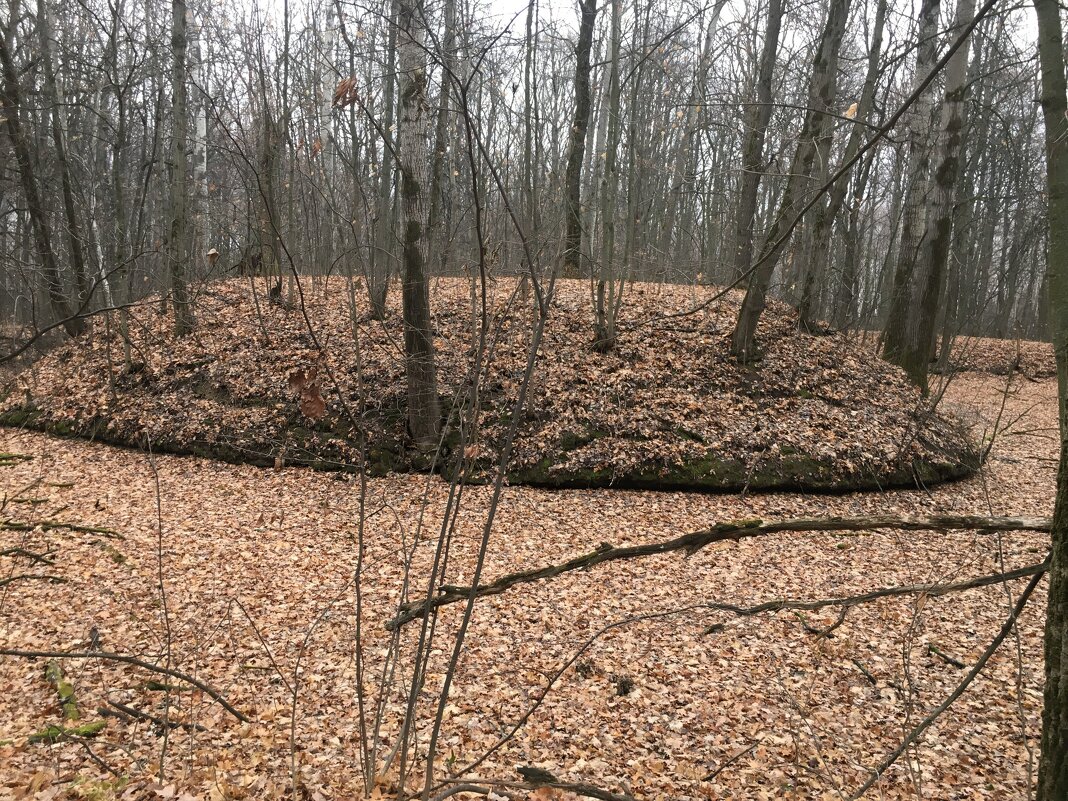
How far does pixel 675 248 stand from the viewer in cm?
1938

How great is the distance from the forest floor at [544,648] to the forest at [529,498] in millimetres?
30

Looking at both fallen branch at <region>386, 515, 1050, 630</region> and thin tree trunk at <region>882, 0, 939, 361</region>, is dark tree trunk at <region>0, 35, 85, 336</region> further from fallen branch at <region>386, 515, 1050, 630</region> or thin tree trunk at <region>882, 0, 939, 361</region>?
thin tree trunk at <region>882, 0, 939, 361</region>

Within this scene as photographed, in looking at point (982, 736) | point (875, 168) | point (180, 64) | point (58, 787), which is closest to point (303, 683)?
point (58, 787)

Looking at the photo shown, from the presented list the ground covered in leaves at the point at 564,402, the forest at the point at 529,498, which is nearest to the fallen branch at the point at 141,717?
the forest at the point at 529,498

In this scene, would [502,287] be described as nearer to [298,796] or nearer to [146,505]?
[146,505]

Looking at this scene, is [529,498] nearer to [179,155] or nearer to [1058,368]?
[1058,368]

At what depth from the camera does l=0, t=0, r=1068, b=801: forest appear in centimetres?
273

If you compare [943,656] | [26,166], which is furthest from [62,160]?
[943,656]

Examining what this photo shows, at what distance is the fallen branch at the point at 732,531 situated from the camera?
2344 millimetres

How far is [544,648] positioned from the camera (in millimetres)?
4477

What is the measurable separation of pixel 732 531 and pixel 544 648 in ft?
8.23

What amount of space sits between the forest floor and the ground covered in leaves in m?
0.65

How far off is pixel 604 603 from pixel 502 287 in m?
8.47

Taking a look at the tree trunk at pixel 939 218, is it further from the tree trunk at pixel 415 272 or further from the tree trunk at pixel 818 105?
the tree trunk at pixel 415 272
